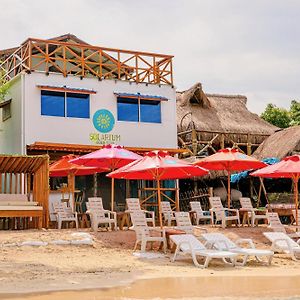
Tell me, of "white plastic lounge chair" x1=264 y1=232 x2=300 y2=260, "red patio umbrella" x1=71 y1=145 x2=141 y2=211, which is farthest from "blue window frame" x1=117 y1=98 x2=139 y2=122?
"white plastic lounge chair" x1=264 y1=232 x2=300 y2=260

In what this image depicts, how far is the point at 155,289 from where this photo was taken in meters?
8.84

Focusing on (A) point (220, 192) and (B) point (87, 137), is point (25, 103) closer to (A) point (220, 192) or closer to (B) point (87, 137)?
(B) point (87, 137)

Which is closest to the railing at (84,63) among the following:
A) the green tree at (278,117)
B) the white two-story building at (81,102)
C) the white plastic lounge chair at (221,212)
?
the white two-story building at (81,102)

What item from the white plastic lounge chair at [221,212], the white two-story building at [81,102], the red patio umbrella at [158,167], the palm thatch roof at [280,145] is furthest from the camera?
the palm thatch roof at [280,145]

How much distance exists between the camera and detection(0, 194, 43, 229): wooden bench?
1447 cm

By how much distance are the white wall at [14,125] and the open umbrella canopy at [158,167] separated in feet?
21.6

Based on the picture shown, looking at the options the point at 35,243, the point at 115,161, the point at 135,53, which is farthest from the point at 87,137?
the point at 35,243

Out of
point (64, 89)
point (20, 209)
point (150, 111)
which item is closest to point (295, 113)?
point (150, 111)

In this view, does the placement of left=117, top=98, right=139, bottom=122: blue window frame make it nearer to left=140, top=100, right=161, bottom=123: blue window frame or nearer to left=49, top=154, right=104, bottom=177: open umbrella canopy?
left=140, top=100, right=161, bottom=123: blue window frame

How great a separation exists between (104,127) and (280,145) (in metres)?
9.23

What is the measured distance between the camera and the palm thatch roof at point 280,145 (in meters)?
25.5

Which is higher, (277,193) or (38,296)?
(277,193)

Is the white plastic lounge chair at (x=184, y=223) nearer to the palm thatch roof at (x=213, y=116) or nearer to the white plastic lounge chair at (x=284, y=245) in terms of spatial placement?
the white plastic lounge chair at (x=284, y=245)

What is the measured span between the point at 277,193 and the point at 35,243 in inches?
587
